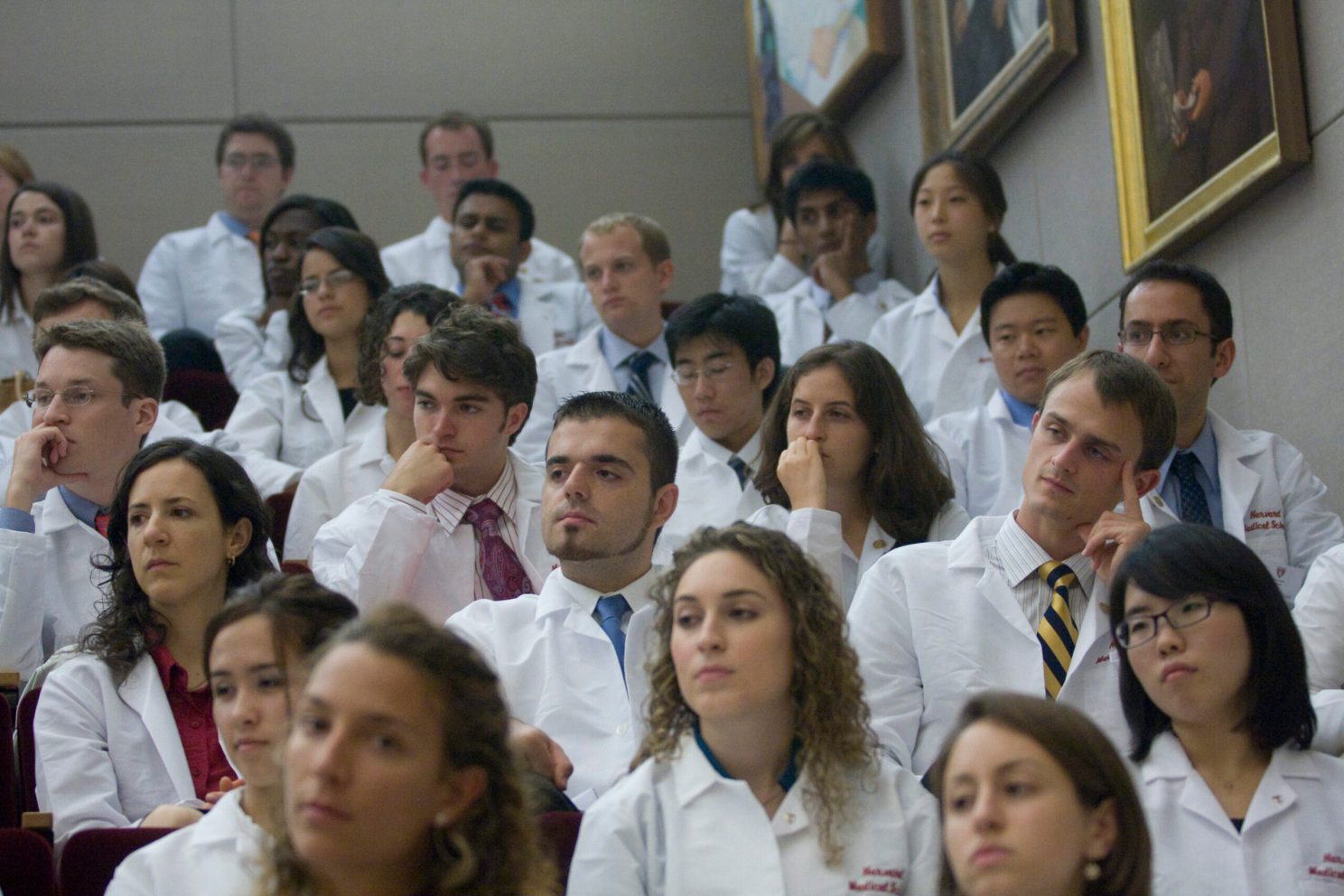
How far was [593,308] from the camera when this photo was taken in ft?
21.6

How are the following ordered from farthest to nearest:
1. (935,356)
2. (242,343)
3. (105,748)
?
(242,343) < (935,356) < (105,748)

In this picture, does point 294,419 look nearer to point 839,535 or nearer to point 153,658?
point 153,658

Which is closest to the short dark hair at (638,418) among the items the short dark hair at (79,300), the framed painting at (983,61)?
the short dark hair at (79,300)

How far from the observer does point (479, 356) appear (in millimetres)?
4059

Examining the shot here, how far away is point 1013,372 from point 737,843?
239 centimetres

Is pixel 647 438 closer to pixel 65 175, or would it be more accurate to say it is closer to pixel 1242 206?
pixel 1242 206

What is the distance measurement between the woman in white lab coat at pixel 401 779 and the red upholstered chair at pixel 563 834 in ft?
1.40

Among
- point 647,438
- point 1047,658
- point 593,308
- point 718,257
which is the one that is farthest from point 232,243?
point 1047,658

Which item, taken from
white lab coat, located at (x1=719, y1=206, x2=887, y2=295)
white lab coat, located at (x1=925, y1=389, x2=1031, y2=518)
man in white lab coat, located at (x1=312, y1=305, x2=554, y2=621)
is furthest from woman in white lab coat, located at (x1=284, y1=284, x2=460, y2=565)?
white lab coat, located at (x1=719, y1=206, x2=887, y2=295)

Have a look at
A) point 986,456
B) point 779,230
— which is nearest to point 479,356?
point 986,456

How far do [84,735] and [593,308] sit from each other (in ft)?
12.3

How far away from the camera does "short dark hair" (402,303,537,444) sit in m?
4.05

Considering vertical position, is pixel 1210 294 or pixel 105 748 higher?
pixel 1210 294

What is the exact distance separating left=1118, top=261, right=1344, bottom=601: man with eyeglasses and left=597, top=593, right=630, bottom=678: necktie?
1279 millimetres
